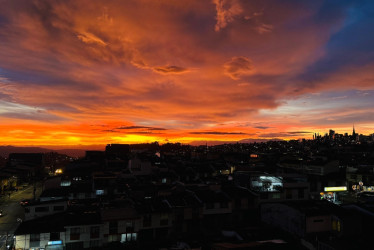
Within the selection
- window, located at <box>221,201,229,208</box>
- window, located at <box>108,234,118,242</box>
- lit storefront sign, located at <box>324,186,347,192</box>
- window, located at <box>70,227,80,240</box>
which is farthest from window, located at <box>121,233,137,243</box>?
lit storefront sign, located at <box>324,186,347,192</box>

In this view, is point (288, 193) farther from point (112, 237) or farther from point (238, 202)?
point (112, 237)

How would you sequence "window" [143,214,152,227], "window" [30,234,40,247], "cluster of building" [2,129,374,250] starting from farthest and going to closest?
"window" [143,214,152,227], "cluster of building" [2,129,374,250], "window" [30,234,40,247]

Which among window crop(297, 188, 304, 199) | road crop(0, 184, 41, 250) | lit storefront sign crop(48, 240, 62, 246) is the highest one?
window crop(297, 188, 304, 199)

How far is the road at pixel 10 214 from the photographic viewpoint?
35.3 m

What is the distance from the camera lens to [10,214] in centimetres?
4781

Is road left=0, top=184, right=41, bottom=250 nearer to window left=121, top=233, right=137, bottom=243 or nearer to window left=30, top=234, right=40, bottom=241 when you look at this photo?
window left=30, top=234, right=40, bottom=241

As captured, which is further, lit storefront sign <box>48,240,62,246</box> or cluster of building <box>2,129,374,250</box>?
cluster of building <box>2,129,374,250</box>

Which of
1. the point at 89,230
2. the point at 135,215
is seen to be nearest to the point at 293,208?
the point at 135,215

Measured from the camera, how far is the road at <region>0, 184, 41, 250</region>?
35.3m

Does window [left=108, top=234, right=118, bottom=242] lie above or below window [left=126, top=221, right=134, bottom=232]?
below

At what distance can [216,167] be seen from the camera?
76.9 m

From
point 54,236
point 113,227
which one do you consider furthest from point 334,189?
point 54,236

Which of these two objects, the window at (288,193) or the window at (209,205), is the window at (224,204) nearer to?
the window at (209,205)

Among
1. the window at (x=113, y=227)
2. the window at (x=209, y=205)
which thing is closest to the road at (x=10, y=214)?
the window at (x=113, y=227)
